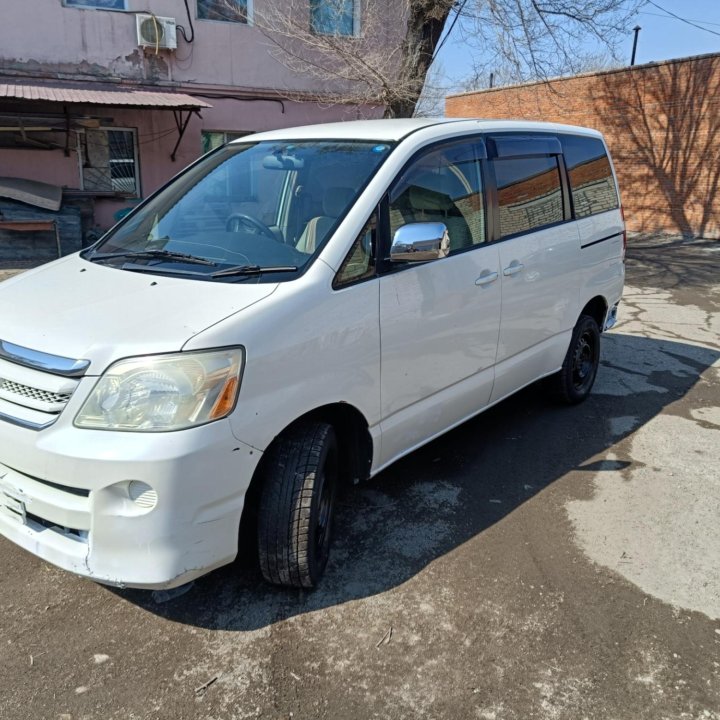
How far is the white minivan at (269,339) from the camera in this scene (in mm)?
2416

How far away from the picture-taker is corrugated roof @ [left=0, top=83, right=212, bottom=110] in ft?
31.7

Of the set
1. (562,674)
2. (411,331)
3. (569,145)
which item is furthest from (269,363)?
(569,145)

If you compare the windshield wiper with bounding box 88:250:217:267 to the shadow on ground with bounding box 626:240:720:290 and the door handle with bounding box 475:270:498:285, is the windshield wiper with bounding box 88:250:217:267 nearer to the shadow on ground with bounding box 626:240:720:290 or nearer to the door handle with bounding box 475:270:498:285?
the door handle with bounding box 475:270:498:285

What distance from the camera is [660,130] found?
15945mm

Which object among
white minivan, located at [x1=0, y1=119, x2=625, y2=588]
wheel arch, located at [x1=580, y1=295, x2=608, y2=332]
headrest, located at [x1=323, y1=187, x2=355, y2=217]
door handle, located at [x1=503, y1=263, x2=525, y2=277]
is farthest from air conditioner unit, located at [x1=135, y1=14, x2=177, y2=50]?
headrest, located at [x1=323, y1=187, x2=355, y2=217]

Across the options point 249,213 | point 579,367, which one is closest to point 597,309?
point 579,367

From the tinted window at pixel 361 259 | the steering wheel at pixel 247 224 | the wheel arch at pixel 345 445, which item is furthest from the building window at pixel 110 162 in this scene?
the wheel arch at pixel 345 445

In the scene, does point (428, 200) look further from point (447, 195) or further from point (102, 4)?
point (102, 4)

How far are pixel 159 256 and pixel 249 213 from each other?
0.50 m

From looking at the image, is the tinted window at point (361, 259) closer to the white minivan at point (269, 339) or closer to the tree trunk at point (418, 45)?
the white minivan at point (269, 339)

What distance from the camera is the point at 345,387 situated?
294cm

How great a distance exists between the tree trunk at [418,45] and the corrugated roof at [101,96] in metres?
3.44

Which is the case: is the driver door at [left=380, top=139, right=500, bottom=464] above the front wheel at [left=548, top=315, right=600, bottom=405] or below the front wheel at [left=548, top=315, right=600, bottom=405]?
above

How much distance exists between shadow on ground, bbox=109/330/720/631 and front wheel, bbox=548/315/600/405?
133mm
